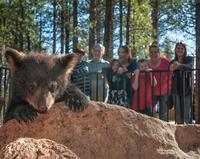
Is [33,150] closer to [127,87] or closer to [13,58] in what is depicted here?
[13,58]

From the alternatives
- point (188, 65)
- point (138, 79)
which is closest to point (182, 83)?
point (188, 65)

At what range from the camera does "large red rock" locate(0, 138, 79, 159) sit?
9.73 ft

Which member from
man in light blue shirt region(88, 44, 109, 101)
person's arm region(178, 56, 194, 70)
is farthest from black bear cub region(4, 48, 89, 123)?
person's arm region(178, 56, 194, 70)

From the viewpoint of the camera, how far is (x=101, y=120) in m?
4.93

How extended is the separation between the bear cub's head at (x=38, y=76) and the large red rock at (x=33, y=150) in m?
1.47

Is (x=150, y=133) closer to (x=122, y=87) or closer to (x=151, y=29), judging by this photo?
(x=122, y=87)

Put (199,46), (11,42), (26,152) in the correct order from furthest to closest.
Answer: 1. (11,42)
2. (199,46)
3. (26,152)

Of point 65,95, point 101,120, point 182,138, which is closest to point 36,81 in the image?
point 65,95

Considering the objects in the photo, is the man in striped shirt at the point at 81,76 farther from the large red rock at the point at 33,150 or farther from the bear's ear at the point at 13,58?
the large red rock at the point at 33,150

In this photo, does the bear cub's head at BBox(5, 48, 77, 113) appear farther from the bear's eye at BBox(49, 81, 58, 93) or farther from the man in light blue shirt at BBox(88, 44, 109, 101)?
the man in light blue shirt at BBox(88, 44, 109, 101)

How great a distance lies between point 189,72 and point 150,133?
13.8 ft

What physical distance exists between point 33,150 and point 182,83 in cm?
634

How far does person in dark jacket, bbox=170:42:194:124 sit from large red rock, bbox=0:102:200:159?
12.1ft

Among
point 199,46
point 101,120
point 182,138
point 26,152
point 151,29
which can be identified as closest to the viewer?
point 26,152
